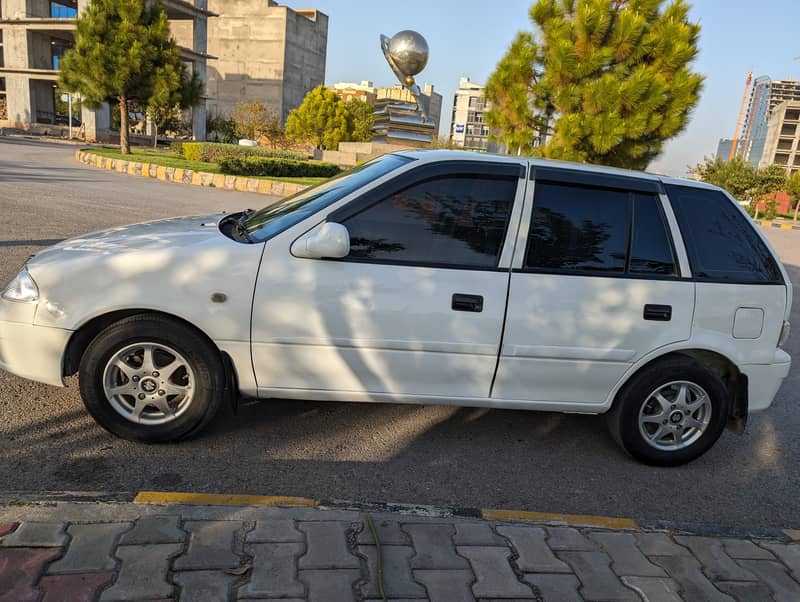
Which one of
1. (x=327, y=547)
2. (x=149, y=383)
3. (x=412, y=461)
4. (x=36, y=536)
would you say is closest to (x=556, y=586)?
(x=327, y=547)

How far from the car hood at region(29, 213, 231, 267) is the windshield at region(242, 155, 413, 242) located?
0.76 feet

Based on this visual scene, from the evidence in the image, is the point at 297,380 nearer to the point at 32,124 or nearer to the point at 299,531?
the point at 299,531

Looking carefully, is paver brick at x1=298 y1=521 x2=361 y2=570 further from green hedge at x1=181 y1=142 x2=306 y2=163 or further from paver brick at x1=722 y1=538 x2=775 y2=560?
green hedge at x1=181 y1=142 x2=306 y2=163

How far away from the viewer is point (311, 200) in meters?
3.82

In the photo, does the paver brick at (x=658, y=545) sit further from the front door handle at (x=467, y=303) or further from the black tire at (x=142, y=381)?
the black tire at (x=142, y=381)

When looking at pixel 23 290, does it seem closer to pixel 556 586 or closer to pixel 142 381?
pixel 142 381

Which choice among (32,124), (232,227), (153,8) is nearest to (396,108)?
(153,8)

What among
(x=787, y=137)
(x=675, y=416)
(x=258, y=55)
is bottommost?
(x=675, y=416)

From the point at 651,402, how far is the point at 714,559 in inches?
45.5

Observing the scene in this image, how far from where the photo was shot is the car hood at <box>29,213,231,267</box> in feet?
11.2

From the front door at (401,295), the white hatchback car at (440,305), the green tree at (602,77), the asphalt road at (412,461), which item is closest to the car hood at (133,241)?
the white hatchback car at (440,305)

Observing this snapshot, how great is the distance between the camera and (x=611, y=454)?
3.98 meters

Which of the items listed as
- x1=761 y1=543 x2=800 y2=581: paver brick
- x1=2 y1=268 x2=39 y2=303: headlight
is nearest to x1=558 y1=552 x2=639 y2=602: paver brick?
x1=761 y1=543 x2=800 y2=581: paver brick

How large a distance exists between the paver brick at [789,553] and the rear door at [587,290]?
1120mm
